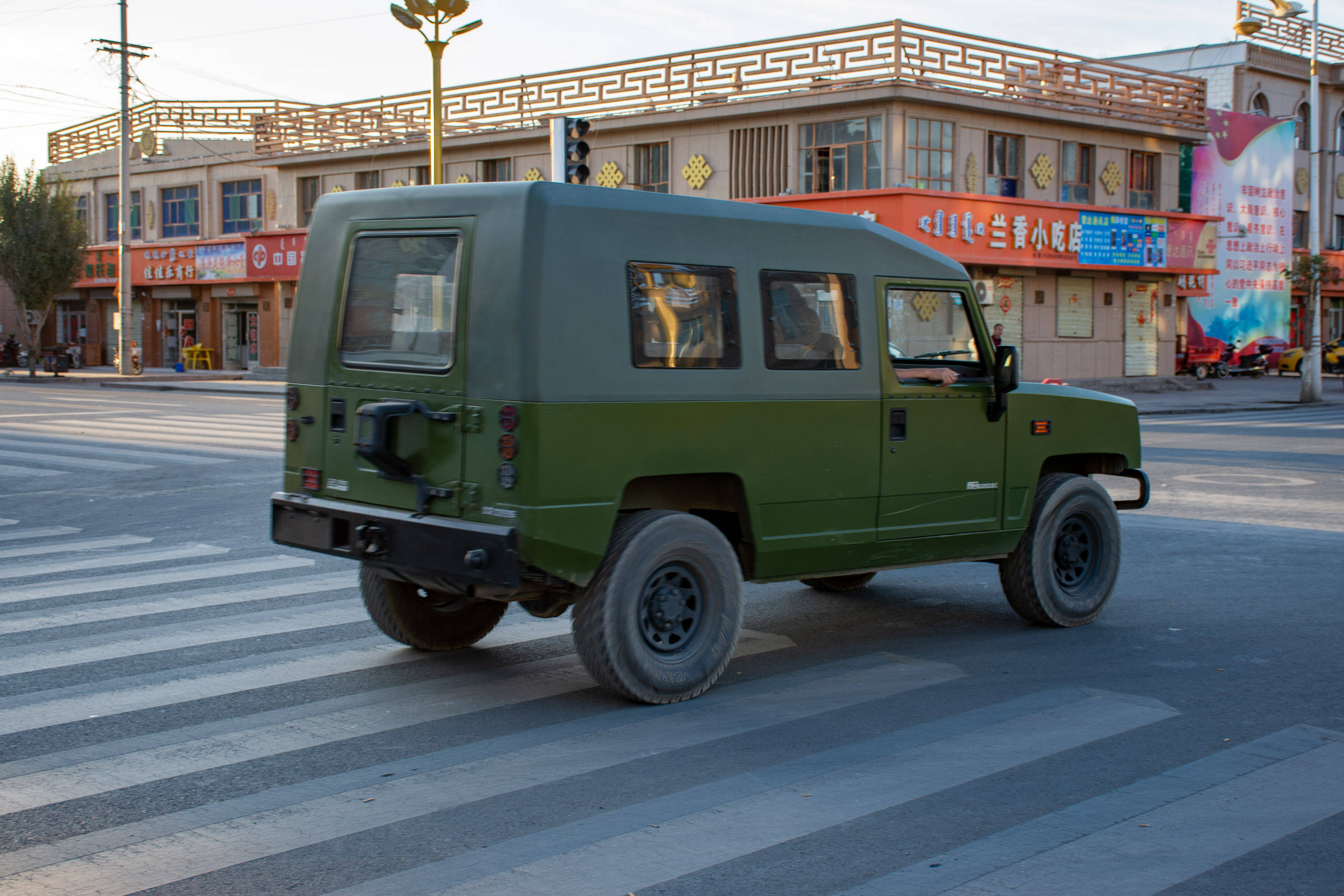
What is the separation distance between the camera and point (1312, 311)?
108 feet

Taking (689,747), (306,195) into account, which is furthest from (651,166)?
(689,747)

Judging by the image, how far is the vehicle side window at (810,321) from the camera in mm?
6195

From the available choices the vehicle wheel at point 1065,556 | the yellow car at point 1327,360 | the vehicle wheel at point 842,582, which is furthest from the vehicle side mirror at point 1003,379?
the yellow car at point 1327,360

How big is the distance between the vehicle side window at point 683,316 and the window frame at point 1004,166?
28625mm

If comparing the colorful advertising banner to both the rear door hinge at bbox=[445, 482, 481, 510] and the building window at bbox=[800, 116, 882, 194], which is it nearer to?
the building window at bbox=[800, 116, 882, 194]

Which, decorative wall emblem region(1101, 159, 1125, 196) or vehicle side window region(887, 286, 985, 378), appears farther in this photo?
decorative wall emblem region(1101, 159, 1125, 196)

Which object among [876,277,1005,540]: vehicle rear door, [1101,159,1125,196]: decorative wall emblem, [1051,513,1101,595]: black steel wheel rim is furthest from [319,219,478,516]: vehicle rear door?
[1101,159,1125,196]: decorative wall emblem

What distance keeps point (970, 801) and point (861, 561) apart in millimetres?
2218

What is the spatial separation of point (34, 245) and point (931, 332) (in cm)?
4283

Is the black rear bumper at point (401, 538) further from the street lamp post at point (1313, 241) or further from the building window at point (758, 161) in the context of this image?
the street lamp post at point (1313, 241)

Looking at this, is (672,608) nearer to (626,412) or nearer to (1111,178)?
(626,412)

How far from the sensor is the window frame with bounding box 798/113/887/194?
31312 mm

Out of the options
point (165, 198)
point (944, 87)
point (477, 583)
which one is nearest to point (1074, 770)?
point (477, 583)

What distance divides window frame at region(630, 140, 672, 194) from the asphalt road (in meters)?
26.8
